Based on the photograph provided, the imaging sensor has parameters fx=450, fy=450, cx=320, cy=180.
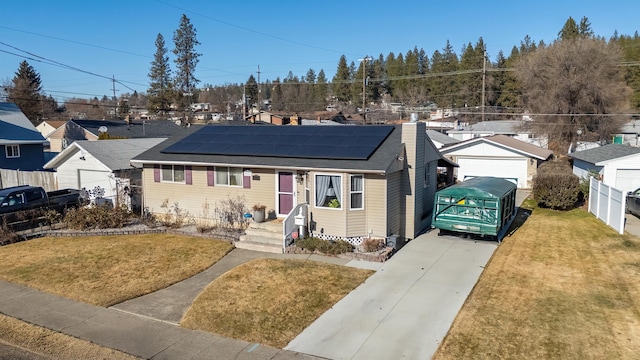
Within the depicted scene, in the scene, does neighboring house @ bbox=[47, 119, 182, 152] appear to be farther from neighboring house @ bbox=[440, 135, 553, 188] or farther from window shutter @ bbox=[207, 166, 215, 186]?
neighboring house @ bbox=[440, 135, 553, 188]

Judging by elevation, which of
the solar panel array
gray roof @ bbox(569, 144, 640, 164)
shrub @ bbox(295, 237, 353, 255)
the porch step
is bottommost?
the porch step

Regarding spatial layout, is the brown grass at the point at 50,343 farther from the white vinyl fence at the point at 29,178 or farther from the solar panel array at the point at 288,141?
the white vinyl fence at the point at 29,178

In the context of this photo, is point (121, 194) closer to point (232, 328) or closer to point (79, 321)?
point (79, 321)

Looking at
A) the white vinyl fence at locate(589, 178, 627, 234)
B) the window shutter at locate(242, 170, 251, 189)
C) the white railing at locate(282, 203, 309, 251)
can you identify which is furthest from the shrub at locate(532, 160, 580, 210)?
the window shutter at locate(242, 170, 251, 189)

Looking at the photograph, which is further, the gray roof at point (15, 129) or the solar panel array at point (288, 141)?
the gray roof at point (15, 129)

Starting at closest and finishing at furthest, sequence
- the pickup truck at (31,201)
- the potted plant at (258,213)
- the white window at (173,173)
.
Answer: the potted plant at (258,213) < the pickup truck at (31,201) < the white window at (173,173)

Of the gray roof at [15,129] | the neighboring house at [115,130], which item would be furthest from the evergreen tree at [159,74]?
the gray roof at [15,129]

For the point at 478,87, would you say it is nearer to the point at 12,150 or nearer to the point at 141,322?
the point at 12,150
